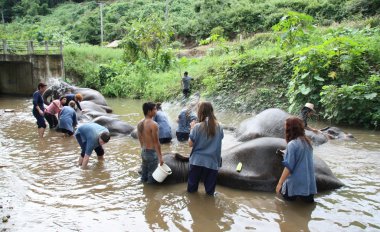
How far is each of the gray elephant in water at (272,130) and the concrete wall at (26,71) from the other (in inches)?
666

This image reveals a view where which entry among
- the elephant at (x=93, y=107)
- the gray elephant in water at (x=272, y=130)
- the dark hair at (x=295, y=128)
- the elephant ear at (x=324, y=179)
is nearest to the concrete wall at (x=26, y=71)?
the elephant at (x=93, y=107)

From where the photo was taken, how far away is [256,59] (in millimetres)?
14867

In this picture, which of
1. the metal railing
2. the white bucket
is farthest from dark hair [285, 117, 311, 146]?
the metal railing

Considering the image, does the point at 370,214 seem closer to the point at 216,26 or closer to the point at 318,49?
the point at 318,49

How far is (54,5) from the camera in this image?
6706 cm

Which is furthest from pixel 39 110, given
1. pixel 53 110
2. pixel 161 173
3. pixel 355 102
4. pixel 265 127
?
pixel 355 102

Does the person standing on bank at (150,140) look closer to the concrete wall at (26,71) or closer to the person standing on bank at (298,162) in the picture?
the person standing on bank at (298,162)

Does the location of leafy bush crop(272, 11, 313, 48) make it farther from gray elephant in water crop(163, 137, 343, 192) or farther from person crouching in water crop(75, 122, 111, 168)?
person crouching in water crop(75, 122, 111, 168)

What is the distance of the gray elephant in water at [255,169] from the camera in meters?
6.42

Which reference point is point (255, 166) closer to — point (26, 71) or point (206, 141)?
point (206, 141)

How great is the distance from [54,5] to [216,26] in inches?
1594

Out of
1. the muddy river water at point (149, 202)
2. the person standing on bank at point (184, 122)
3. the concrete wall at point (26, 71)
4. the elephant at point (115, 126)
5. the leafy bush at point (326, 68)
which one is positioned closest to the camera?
the muddy river water at point (149, 202)

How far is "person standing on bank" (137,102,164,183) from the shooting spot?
21.1 ft

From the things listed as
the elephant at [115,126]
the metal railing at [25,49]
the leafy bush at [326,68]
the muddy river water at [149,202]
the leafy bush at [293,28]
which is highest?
the leafy bush at [293,28]
